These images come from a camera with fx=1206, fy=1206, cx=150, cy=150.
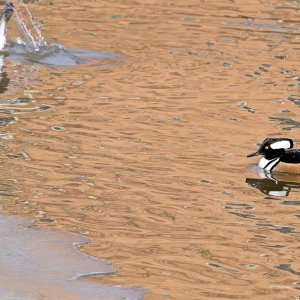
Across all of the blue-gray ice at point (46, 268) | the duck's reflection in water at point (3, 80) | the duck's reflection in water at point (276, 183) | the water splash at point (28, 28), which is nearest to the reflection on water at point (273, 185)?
the duck's reflection in water at point (276, 183)

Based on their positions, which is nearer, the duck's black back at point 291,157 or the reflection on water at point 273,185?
the reflection on water at point 273,185

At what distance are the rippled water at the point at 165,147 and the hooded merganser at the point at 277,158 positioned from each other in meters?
0.15

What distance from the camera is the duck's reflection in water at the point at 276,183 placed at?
10.4 metres

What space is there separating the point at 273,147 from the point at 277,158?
0.11 metres

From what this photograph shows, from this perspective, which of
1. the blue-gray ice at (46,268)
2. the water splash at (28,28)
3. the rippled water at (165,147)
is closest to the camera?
the blue-gray ice at (46,268)

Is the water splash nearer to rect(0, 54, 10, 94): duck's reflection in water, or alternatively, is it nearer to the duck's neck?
rect(0, 54, 10, 94): duck's reflection in water

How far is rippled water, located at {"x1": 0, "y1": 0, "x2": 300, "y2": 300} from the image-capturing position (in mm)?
8117

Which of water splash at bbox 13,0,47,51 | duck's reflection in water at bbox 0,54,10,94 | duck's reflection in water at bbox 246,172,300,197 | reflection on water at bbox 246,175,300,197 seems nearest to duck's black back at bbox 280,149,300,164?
duck's reflection in water at bbox 246,172,300,197

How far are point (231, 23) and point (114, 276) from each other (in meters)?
11.6

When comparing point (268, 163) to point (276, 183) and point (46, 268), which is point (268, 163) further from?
point (46, 268)

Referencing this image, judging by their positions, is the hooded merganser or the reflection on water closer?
the reflection on water

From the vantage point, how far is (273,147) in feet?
36.3

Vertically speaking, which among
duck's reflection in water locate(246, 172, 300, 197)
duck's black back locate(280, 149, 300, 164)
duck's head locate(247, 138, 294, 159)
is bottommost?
duck's reflection in water locate(246, 172, 300, 197)

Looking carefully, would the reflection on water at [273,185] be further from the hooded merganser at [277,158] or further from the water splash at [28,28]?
the water splash at [28,28]
